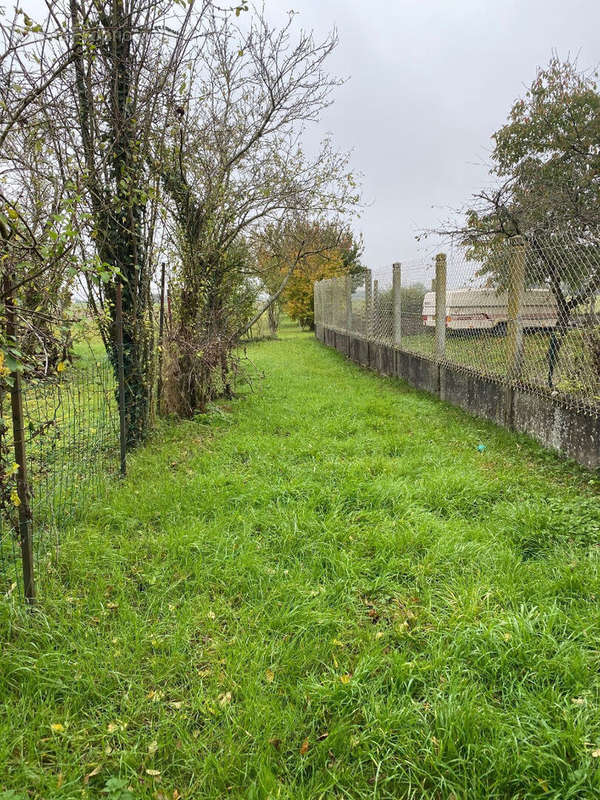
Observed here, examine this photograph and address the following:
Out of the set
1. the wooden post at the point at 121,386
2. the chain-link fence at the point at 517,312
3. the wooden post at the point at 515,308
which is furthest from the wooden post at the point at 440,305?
the wooden post at the point at 121,386

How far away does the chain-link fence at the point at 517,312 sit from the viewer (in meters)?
3.83

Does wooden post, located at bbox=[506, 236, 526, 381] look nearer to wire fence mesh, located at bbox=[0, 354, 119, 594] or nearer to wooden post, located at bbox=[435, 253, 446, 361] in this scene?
wooden post, located at bbox=[435, 253, 446, 361]

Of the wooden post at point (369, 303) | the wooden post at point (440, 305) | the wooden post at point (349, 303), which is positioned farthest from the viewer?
the wooden post at point (349, 303)

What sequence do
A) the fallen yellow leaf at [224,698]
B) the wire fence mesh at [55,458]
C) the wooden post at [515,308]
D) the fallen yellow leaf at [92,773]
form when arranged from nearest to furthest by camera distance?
1. the fallen yellow leaf at [92,773]
2. the fallen yellow leaf at [224,698]
3. the wire fence mesh at [55,458]
4. the wooden post at [515,308]

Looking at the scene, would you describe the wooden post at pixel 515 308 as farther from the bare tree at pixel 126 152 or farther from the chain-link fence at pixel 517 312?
the bare tree at pixel 126 152

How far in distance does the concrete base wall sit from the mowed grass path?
325mm

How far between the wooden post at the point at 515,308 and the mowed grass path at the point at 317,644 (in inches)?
54.3

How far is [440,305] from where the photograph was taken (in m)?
6.49

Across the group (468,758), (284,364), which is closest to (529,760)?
(468,758)

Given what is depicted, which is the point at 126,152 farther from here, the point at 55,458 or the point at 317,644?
the point at 317,644

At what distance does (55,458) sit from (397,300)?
20.6 feet

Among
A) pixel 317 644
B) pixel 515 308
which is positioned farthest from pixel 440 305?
pixel 317 644

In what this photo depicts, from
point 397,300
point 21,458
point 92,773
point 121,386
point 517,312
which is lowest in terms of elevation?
point 92,773

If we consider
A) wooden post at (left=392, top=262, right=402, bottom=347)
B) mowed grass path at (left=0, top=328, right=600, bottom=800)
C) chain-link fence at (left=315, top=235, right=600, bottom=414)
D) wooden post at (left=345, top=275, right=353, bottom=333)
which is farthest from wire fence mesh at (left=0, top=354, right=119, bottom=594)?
wooden post at (left=345, top=275, right=353, bottom=333)
